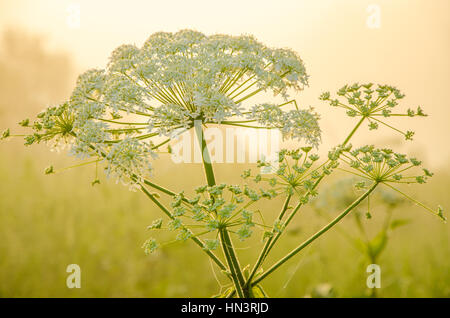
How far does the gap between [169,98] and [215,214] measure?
0.91m

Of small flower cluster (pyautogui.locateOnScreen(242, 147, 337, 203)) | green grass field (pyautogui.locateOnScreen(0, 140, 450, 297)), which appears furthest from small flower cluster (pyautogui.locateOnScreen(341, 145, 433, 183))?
green grass field (pyautogui.locateOnScreen(0, 140, 450, 297))

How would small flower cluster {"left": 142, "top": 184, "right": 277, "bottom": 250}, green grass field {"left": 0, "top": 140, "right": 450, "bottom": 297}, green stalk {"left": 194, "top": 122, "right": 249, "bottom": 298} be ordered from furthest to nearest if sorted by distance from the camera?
green grass field {"left": 0, "top": 140, "right": 450, "bottom": 297}
green stalk {"left": 194, "top": 122, "right": 249, "bottom": 298}
small flower cluster {"left": 142, "top": 184, "right": 277, "bottom": 250}

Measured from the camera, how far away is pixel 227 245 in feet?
7.78

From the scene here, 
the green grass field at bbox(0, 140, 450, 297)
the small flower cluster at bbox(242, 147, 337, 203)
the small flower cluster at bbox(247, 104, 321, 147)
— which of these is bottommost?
the green grass field at bbox(0, 140, 450, 297)

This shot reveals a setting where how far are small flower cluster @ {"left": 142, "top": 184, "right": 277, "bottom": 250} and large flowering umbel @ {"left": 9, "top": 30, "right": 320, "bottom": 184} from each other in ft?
1.39

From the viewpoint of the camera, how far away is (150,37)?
3.07m

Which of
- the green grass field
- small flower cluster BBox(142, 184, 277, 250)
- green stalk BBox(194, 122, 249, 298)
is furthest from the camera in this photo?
the green grass field

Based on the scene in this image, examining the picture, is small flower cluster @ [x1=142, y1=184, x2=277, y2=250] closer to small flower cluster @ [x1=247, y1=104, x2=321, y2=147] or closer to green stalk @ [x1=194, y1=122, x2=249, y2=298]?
green stalk @ [x1=194, y1=122, x2=249, y2=298]

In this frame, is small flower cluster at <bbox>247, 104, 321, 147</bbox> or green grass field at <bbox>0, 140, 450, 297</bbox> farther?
green grass field at <bbox>0, 140, 450, 297</bbox>

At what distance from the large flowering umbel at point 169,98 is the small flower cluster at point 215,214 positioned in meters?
0.42

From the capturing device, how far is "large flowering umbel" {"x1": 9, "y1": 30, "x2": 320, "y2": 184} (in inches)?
101

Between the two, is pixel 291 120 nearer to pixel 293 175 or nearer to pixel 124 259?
pixel 293 175
